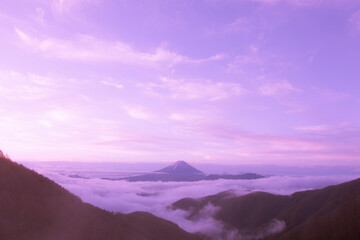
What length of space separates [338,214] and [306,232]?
16.9 m

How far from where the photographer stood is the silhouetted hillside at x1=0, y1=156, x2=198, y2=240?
2803 cm

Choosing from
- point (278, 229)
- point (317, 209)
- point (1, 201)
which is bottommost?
point (278, 229)

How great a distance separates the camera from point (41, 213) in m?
31.5

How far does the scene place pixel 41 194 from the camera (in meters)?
35.7

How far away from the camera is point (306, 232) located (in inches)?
5172

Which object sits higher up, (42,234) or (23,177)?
(23,177)

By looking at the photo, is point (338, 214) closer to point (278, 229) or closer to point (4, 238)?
point (278, 229)

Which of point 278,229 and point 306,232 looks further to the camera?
point 278,229

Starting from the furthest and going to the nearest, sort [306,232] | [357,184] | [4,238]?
[357,184]
[306,232]
[4,238]

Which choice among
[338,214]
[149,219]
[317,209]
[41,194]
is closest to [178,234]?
[149,219]

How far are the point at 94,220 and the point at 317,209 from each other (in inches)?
6969

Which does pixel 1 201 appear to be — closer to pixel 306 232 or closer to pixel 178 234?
pixel 178 234

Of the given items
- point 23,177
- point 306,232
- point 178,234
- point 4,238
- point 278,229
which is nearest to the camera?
point 4,238

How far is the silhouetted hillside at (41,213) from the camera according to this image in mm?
28034
